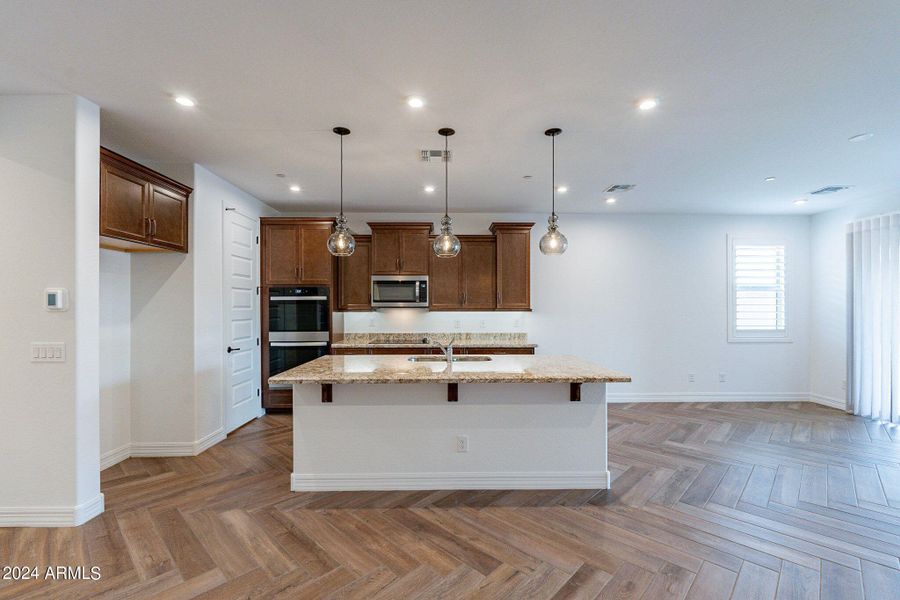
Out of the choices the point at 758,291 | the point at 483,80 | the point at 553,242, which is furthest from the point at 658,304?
the point at 483,80

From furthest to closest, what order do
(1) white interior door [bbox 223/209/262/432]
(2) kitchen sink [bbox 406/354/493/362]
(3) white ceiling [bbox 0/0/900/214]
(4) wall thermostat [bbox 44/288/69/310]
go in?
(1) white interior door [bbox 223/209/262/432] < (2) kitchen sink [bbox 406/354/493/362] < (4) wall thermostat [bbox 44/288/69/310] < (3) white ceiling [bbox 0/0/900/214]

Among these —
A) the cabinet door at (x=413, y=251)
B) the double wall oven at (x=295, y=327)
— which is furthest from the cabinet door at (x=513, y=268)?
the double wall oven at (x=295, y=327)

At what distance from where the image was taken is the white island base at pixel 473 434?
123 inches

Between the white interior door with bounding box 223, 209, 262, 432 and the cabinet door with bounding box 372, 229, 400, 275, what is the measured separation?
4.86 ft

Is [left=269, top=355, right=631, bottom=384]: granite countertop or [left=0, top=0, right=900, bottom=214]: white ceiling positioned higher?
[left=0, top=0, right=900, bottom=214]: white ceiling

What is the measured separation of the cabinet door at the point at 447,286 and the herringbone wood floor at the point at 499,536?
8.99 ft

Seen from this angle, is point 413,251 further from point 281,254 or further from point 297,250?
point 281,254

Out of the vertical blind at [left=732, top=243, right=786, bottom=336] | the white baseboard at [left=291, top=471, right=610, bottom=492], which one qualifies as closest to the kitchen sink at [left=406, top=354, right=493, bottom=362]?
the white baseboard at [left=291, top=471, right=610, bottom=492]

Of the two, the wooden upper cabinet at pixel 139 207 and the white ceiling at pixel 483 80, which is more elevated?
the white ceiling at pixel 483 80

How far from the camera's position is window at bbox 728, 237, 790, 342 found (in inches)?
232

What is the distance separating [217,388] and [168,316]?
2.89 feet

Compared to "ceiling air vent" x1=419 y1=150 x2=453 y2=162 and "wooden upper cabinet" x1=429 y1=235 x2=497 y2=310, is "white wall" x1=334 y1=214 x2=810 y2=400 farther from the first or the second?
"ceiling air vent" x1=419 y1=150 x2=453 y2=162

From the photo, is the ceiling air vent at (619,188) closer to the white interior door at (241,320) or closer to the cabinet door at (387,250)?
the cabinet door at (387,250)

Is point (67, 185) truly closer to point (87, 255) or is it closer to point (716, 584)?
point (87, 255)
